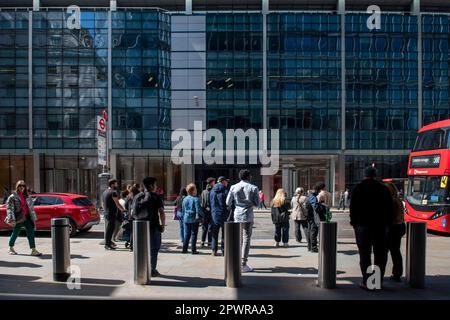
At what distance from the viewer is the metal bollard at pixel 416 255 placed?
6.61m

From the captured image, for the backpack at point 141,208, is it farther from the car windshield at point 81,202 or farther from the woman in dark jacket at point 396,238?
the car windshield at point 81,202

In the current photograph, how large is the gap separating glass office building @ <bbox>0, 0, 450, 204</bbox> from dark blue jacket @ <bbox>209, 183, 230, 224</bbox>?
89.4ft

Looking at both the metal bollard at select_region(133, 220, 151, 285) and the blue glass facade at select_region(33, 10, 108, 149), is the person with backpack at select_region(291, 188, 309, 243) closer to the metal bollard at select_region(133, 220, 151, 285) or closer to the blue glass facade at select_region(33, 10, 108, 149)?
the metal bollard at select_region(133, 220, 151, 285)

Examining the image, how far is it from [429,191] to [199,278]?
1052cm

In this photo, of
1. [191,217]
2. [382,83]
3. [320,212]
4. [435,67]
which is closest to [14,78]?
[382,83]

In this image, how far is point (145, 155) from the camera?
3744cm

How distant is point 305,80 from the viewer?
37.1 m

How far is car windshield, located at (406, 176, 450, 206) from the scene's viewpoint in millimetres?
14203

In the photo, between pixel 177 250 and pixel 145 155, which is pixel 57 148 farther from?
pixel 177 250

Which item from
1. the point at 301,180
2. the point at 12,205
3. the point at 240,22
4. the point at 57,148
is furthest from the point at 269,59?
the point at 12,205

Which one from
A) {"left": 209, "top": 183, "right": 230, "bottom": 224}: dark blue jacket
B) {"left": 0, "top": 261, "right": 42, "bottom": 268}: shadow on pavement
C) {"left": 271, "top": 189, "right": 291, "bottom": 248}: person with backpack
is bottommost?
{"left": 0, "top": 261, "right": 42, "bottom": 268}: shadow on pavement

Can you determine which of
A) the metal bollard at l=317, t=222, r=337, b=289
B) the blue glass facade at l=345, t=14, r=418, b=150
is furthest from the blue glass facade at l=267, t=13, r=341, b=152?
the metal bollard at l=317, t=222, r=337, b=289

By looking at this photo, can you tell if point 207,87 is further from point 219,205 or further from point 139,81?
point 219,205

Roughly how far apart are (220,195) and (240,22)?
1211 inches
